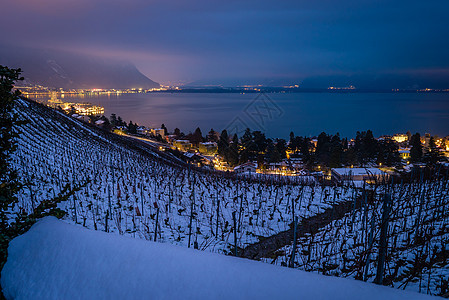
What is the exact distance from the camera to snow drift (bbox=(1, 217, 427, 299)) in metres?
2.05

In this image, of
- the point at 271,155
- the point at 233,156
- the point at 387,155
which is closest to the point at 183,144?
the point at 233,156

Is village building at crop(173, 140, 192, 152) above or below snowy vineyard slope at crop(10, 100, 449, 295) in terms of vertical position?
below

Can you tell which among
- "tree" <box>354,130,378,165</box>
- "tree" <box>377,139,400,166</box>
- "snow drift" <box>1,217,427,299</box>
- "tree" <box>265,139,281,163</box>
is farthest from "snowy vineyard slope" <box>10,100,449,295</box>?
"tree" <box>354,130,378,165</box>

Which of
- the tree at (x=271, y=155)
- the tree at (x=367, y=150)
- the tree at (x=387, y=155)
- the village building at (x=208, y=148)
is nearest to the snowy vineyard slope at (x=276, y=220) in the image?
the tree at (x=271, y=155)

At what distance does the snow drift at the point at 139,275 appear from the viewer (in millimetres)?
2055

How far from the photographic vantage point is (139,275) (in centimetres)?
229

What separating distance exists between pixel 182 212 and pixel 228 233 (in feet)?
5.89

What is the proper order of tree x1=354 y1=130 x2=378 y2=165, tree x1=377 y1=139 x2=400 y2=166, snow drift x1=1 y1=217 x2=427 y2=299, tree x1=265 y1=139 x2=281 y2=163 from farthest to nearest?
tree x1=354 y1=130 x2=378 y2=165, tree x1=265 y1=139 x2=281 y2=163, tree x1=377 y1=139 x2=400 y2=166, snow drift x1=1 y1=217 x2=427 y2=299

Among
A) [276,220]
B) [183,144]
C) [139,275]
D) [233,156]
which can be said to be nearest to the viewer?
[139,275]

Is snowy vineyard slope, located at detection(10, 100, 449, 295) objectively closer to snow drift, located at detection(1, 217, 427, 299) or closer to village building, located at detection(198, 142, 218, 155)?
snow drift, located at detection(1, 217, 427, 299)

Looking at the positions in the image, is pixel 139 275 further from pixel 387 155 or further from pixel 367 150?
pixel 367 150

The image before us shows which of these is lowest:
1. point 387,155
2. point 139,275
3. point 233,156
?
point 233,156

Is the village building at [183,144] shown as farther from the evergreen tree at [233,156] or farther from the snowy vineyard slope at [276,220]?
the snowy vineyard slope at [276,220]

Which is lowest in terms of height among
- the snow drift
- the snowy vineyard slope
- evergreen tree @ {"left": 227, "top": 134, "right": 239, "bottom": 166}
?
evergreen tree @ {"left": 227, "top": 134, "right": 239, "bottom": 166}
